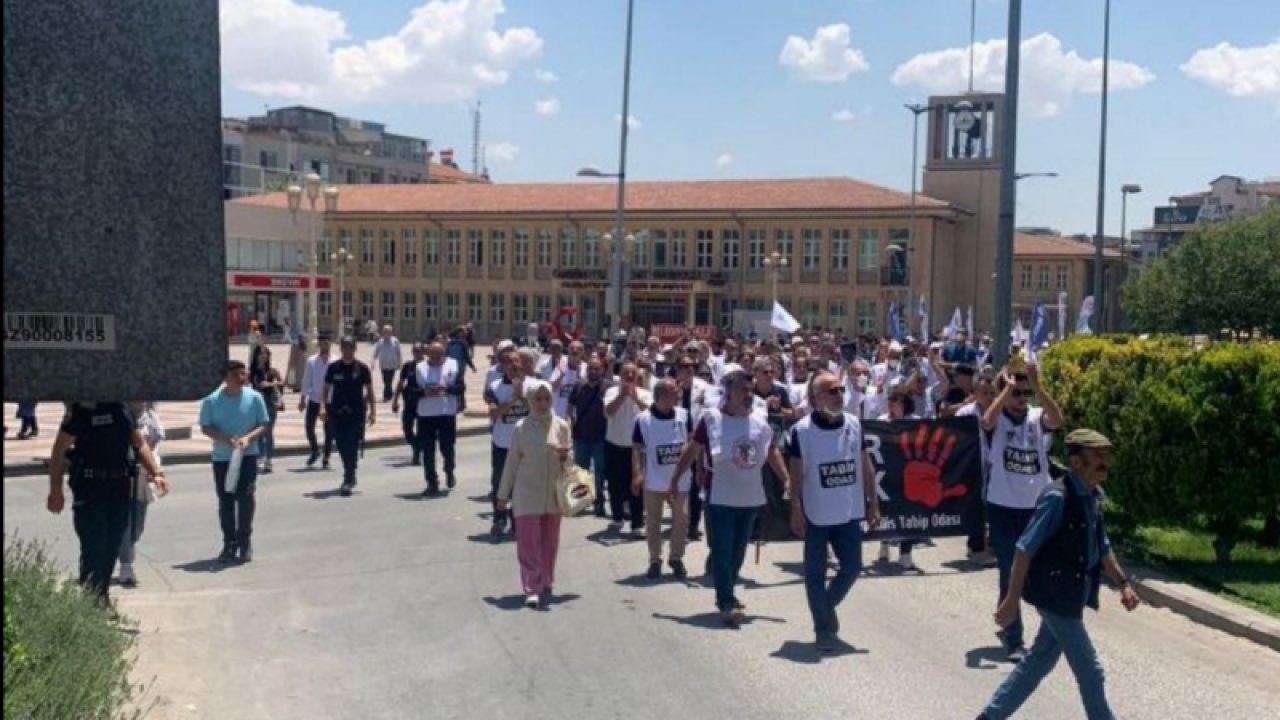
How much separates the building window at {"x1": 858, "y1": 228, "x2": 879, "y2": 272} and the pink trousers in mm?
61935

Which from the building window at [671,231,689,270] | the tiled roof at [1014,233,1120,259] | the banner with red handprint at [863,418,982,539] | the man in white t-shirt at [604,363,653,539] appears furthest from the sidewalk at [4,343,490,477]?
the tiled roof at [1014,233,1120,259]

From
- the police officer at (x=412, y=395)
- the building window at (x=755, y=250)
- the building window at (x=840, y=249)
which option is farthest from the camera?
the building window at (x=755, y=250)

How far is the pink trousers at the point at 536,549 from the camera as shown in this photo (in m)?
9.80

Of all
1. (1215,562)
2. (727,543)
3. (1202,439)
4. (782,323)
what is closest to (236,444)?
(727,543)

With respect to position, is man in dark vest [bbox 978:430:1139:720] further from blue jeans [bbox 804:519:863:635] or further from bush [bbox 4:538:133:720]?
bush [bbox 4:538:133:720]

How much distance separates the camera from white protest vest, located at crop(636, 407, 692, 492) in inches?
456

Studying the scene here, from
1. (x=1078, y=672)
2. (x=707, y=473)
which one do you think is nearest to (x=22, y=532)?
(x=707, y=473)

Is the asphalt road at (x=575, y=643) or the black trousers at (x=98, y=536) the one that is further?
the black trousers at (x=98, y=536)

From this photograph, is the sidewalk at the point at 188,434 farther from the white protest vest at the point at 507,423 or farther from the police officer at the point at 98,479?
the police officer at the point at 98,479

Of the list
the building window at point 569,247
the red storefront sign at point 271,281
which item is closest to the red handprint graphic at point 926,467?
the red storefront sign at point 271,281

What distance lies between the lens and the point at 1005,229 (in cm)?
1384

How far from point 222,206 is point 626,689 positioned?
5950 millimetres

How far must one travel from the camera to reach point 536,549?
9.85 meters

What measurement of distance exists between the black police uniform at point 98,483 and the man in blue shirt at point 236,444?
2.49 meters
